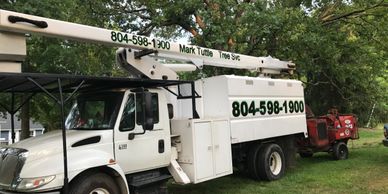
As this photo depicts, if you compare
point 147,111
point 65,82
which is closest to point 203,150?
point 147,111

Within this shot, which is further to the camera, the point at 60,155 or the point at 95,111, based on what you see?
the point at 95,111

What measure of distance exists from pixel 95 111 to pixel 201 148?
2291 millimetres

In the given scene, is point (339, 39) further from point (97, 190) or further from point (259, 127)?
point (97, 190)

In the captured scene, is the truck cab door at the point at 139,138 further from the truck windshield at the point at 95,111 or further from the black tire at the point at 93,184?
the black tire at the point at 93,184

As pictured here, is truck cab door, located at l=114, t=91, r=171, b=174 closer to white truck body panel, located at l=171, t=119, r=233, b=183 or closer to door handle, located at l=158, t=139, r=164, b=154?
door handle, located at l=158, t=139, r=164, b=154

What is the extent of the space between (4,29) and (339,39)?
45.5 ft

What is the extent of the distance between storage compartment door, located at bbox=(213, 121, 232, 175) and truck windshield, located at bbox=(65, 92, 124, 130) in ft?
8.04

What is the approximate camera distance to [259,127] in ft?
35.9

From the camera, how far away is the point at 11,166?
6828 mm

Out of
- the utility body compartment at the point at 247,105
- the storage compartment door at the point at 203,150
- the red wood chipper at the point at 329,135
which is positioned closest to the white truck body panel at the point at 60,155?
the storage compartment door at the point at 203,150

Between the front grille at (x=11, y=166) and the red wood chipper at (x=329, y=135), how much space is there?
9289 mm

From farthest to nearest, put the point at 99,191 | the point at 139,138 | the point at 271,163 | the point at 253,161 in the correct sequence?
the point at 271,163
the point at 253,161
the point at 139,138
the point at 99,191

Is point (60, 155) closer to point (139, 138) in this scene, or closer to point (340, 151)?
point (139, 138)

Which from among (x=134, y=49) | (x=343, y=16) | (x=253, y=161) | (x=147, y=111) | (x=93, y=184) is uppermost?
(x=343, y=16)
